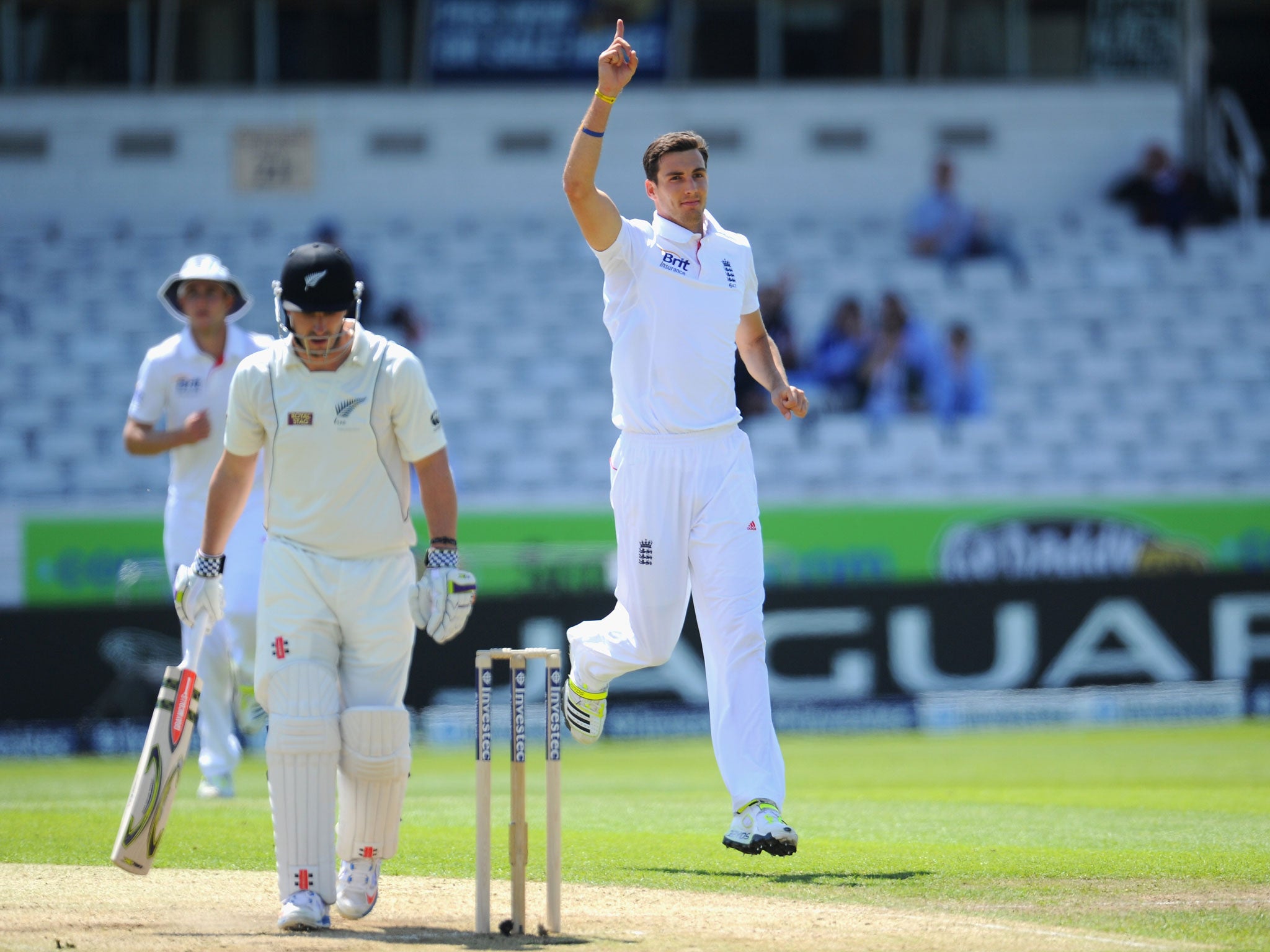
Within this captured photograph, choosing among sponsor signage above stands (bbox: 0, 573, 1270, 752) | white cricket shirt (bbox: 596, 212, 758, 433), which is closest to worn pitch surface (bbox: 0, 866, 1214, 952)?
white cricket shirt (bbox: 596, 212, 758, 433)

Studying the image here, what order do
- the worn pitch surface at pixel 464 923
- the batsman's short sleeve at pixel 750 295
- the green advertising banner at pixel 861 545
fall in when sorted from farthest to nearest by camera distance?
1. the green advertising banner at pixel 861 545
2. the batsman's short sleeve at pixel 750 295
3. the worn pitch surface at pixel 464 923

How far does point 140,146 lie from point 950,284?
10712 millimetres

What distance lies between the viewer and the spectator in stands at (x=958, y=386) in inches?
719

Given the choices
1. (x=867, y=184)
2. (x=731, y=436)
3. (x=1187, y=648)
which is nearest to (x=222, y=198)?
(x=867, y=184)

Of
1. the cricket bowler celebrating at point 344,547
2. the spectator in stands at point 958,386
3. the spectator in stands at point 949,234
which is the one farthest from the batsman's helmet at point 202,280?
the spectator in stands at point 949,234

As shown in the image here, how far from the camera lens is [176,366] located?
8727 mm

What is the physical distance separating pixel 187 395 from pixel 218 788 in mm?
1989

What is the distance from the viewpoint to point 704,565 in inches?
241

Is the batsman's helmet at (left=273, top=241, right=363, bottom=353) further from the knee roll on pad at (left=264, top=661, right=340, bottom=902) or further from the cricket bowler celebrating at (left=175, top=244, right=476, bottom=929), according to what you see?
the knee roll on pad at (left=264, top=661, right=340, bottom=902)

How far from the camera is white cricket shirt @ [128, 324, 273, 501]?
8656 mm

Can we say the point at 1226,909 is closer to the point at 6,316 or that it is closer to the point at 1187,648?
the point at 1187,648

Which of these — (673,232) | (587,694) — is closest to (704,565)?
(587,694)

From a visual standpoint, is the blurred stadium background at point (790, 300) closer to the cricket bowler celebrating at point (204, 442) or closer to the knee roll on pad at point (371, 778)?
the cricket bowler celebrating at point (204, 442)

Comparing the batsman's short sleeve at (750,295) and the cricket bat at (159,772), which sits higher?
the batsman's short sleeve at (750,295)
